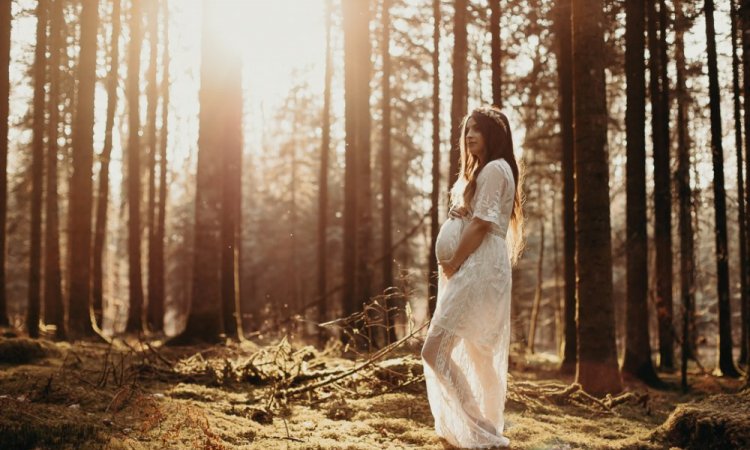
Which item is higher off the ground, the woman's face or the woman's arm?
the woman's face

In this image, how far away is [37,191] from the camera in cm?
1519

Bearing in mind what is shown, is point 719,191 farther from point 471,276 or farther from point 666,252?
point 471,276

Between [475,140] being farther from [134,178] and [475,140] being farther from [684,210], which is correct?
[134,178]

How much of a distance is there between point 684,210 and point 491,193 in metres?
7.13

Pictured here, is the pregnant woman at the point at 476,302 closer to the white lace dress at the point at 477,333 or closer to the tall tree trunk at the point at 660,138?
the white lace dress at the point at 477,333

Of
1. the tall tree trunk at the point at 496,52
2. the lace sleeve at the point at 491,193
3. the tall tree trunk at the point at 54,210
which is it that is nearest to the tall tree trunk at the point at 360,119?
the tall tree trunk at the point at 496,52

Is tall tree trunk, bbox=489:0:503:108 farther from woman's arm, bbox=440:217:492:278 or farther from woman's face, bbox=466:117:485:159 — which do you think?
woman's arm, bbox=440:217:492:278

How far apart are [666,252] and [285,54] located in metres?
17.2

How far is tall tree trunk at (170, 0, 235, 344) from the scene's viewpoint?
12.3 metres

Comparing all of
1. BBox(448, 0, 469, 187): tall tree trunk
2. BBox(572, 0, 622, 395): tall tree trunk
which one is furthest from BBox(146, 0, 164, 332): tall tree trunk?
BBox(572, 0, 622, 395): tall tree trunk

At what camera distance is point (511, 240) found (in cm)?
605

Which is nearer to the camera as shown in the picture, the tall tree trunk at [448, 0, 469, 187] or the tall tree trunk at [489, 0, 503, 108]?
the tall tree trunk at [489, 0, 503, 108]

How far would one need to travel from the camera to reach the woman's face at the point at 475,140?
549 centimetres

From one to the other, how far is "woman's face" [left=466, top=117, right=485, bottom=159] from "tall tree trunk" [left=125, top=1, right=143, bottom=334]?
14971 mm
